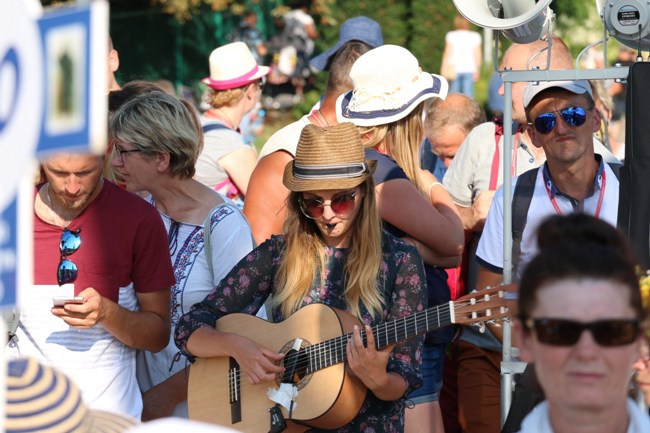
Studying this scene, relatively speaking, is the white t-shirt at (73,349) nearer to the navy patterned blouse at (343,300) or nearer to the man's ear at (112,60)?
the navy patterned blouse at (343,300)

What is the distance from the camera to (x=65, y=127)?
6.54ft

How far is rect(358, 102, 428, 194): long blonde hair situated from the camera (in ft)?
16.1

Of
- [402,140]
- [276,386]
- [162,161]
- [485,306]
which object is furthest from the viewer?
[402,140]

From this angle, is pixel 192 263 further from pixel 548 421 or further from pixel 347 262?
pixel 548 421

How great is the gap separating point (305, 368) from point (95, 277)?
2.72ft

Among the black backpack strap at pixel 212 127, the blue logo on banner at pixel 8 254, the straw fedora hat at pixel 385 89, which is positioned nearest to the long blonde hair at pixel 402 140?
the straw fedora hat at pixel 385 89

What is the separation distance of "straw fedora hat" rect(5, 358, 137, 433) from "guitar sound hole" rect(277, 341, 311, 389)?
1.76 m

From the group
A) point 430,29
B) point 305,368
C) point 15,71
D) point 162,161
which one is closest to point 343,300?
point 305,368

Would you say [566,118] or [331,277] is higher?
[566,118]

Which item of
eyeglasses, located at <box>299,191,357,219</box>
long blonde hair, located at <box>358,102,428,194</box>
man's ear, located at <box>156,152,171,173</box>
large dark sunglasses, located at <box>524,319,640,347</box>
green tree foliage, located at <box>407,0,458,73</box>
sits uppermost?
green tree foliage, located at <box>407,0,458,73</box>

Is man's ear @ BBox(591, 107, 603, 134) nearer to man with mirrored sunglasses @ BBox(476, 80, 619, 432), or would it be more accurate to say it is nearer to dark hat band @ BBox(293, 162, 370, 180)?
man with mirrored sunglasses @ BBox(476, 80, 619, 432)

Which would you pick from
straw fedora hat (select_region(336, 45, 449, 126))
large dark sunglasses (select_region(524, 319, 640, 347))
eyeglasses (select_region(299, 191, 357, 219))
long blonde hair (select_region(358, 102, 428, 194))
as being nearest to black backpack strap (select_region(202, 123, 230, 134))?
straw fedora hat (select_region(336, 45, 449, 126))

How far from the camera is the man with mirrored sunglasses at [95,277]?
12.7 feet

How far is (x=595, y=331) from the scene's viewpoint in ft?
7.33
